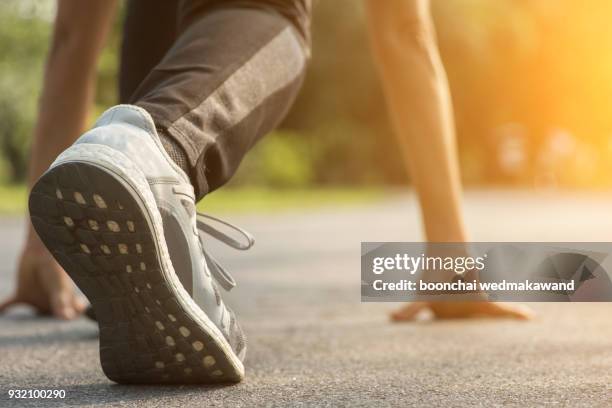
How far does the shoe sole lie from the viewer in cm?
131

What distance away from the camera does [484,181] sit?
3098 cm

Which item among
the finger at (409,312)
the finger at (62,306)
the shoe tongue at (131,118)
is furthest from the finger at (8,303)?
the shoe tongue at (131,118)

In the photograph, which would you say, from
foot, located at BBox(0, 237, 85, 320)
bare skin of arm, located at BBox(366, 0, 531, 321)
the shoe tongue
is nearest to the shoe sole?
the shoe tongue

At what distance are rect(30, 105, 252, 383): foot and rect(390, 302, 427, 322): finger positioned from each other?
113 cm

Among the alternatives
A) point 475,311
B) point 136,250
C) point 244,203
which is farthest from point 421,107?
point 244,203

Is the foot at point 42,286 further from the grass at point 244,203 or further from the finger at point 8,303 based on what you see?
the grass at point 244,203

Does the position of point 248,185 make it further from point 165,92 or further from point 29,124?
point 165,92

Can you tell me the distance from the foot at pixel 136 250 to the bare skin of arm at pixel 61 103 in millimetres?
1156

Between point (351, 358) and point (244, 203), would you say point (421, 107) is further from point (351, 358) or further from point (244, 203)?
point (244, 203)

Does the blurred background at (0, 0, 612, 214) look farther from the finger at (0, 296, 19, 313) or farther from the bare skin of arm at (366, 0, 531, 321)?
the bare skin of arm at (366, 0, 531, 321)

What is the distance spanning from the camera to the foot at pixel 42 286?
2.60 metres

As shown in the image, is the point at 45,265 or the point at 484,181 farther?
the point at 484,181

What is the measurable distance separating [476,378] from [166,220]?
0.63 metres

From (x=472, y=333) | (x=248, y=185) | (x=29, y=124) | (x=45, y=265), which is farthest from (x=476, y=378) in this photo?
(x=248, y=185)
